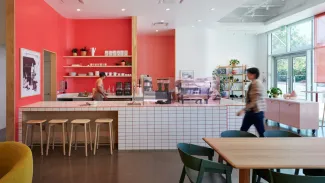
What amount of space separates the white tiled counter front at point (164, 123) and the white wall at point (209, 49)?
14.3 ft

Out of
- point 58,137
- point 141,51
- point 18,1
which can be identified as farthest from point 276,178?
point 141,51

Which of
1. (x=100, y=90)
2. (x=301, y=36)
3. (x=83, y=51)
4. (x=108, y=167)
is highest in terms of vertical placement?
(x=301, y=36)

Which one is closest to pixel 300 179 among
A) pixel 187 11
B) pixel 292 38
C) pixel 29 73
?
pixel 29 73

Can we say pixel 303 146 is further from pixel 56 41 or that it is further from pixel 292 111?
pixel 56 41

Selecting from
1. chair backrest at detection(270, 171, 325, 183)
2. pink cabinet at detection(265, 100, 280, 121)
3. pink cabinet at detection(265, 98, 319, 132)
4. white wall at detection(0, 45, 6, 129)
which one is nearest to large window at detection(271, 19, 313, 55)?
pink cabinet at detection(265, 100, 280, 121)

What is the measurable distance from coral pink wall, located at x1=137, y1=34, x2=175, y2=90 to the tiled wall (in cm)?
544

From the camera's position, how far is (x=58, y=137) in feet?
17.0

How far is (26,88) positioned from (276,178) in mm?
4717

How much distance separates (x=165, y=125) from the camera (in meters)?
4.84

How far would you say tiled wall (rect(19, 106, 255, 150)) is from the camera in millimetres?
4812

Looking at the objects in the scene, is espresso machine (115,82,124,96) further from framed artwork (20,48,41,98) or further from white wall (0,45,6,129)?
white wall (0,45,6,129)

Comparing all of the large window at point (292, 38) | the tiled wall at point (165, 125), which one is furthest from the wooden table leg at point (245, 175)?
the large window at point (292, 38)

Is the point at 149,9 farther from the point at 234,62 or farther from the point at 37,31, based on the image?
the point at 234,62

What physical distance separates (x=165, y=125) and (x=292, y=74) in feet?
19.2
